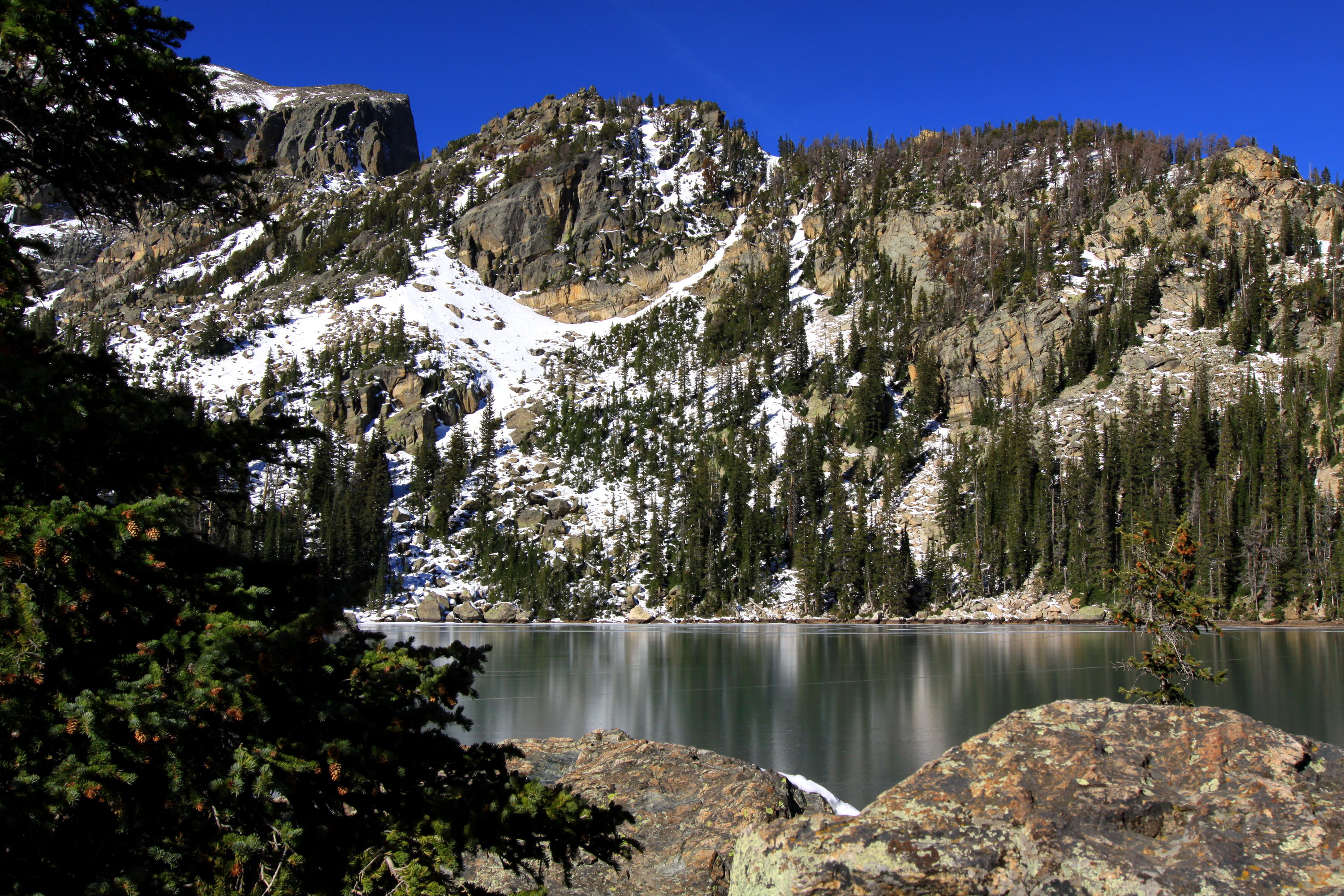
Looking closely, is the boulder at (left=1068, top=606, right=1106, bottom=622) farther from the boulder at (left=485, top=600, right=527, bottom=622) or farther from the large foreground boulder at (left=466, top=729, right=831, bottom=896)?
the large foreground boulder at (left=466, top=729, right=831, bottom=896)

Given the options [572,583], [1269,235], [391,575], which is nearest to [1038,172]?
[1269,235]

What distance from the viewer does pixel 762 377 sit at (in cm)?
13212

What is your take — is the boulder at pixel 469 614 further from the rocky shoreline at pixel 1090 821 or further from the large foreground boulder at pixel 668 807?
the rocky shoreline at pixel 1090 821

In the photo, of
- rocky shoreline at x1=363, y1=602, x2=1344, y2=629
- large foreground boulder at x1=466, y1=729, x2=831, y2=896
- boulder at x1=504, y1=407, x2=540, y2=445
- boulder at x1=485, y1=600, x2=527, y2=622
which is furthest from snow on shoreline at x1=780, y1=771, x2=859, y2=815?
boulder at x1=504, y1=407, x2=540, y2=445

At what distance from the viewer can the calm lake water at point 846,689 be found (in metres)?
25.1

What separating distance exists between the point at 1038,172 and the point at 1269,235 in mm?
40768

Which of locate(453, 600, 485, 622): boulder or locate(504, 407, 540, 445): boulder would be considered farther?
locate(504, 407, 540, 445): boulder

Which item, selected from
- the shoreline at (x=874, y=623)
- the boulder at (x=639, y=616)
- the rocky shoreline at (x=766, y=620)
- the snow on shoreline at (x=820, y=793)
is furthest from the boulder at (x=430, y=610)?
the snow on shoreline at (x=820, y=793)

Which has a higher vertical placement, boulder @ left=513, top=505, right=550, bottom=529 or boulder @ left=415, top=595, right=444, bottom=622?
boulder @ left=513, top=505, right=550, bottom=529

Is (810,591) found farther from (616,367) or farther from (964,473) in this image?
(616,367)

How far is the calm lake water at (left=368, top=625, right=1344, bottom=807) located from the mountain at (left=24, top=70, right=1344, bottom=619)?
2989 centimetres

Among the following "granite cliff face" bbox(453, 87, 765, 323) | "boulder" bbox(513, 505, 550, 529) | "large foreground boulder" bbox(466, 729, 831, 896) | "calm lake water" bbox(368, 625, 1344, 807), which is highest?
"granite cliff face" bbox(453, 87, 765, 323)

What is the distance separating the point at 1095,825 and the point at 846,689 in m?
34.6

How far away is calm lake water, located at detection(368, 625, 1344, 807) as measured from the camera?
2512cm
